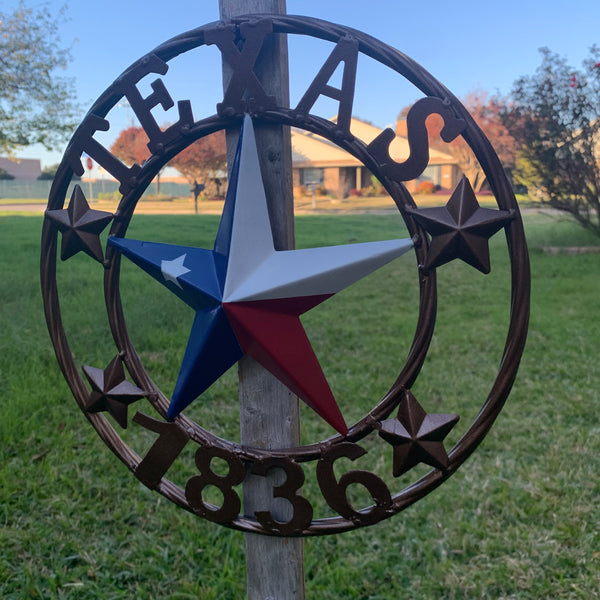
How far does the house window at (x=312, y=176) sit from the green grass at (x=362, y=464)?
17.0 ft

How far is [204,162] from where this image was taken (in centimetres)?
570

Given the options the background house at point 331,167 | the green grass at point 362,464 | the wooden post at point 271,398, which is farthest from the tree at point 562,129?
the wooden post at point 271,398

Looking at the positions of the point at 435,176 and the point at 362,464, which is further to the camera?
the point at 435,176

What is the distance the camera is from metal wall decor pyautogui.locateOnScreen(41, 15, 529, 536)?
44.4 inches

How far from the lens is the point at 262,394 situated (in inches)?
53.0

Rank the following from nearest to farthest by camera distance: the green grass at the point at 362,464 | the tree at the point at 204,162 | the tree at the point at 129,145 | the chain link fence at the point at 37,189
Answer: the green grass at the point at 362,464 < the tree at the point at 129,145 < the tree at the point at 204,162 < the chain link fence at the point at 37,189

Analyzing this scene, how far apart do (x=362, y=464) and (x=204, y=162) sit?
390 cm

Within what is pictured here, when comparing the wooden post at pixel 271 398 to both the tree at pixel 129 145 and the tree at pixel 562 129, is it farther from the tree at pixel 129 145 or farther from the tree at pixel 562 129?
the tree at pixel 562 129

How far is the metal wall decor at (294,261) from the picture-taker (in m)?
1.13

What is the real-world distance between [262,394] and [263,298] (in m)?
0.30

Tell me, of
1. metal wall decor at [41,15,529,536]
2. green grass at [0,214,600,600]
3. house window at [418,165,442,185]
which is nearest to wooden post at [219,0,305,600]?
metal wall decor at [41,15,529,536]

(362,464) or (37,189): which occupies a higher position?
(37,189)

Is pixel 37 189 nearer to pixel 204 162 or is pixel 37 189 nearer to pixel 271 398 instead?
pixel 204 162

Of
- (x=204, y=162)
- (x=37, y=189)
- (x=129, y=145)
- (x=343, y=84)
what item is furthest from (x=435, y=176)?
(x=343, y=84)
